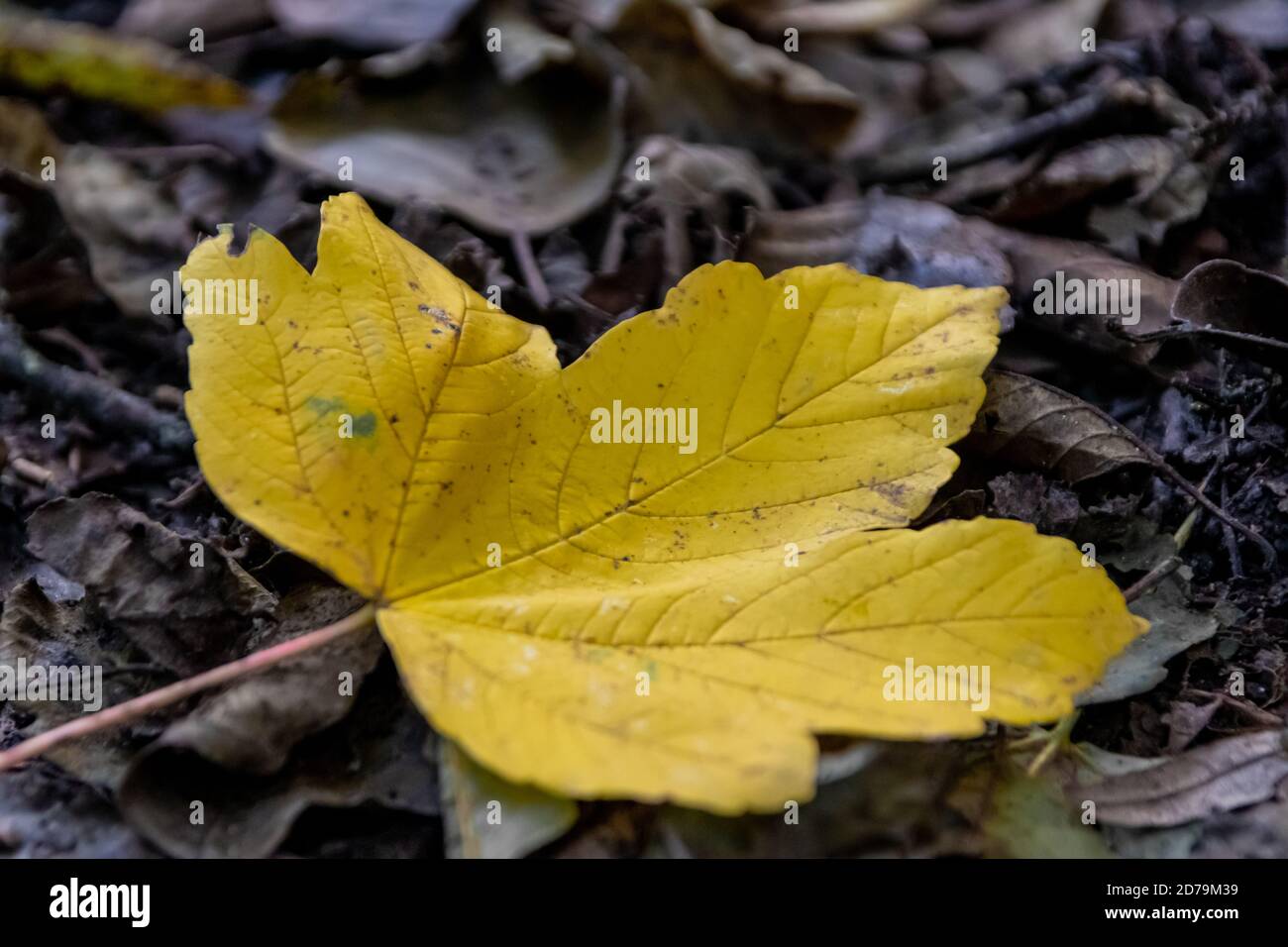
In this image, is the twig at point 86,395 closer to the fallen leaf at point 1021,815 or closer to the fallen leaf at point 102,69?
the fallen leaf at point 102,69

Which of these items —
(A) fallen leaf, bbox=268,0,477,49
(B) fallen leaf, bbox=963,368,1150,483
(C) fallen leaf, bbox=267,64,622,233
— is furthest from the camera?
(A) fallen leaf, bbox=268,0,477,49

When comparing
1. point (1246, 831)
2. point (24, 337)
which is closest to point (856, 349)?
point (1246, 831)

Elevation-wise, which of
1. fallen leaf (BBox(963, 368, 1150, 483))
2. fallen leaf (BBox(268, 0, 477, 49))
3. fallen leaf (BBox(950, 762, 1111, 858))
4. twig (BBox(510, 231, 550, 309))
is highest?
fallen leaf (BBox(268, 0, 477, 49))

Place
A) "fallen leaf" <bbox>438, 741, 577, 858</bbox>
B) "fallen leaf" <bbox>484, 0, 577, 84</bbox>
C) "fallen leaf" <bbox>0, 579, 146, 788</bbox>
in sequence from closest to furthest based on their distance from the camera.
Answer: "fallen leaf" <bbox>438, 741, 577, 858</bbox> → "fallen leaf" <bbox>0, 579, 146, 788</bbox> → "fallen leaf" <bbox>484, 0, 577, 84</bbox>

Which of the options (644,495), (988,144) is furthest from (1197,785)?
(988,144)

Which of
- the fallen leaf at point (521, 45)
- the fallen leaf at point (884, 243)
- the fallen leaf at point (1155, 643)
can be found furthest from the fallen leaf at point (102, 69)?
the fallen leaf at point (1155, 643)

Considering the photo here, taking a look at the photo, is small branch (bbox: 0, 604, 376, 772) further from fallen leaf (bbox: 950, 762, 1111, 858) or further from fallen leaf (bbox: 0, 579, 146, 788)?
fallen leaf (bbox: 950, 762, 1111, 858)

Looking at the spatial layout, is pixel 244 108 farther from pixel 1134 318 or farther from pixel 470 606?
pixel 1134 318

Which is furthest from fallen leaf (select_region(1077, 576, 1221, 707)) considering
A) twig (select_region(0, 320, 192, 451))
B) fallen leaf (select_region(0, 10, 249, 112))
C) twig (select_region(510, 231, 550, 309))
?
fallen leaf (select_region(0, 10, 249, 112))
